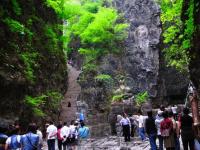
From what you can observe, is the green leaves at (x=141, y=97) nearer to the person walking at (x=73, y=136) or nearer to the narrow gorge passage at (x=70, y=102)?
the narrow gorge passage at (x=70, y=102)

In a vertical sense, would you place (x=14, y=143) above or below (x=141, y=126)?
below

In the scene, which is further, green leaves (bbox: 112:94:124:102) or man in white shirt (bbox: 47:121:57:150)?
green leaves (bbox: 112:94:124:102)

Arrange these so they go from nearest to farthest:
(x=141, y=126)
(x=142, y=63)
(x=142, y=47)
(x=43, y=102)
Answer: (x=141, y=126), (x=43, y=102), (x=142, y=63), (x=142, y=47)

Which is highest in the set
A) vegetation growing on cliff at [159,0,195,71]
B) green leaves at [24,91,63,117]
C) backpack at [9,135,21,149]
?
vegetation growing on cliff at [159,0,195,71]

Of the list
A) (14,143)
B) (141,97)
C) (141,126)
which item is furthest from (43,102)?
(14,143)

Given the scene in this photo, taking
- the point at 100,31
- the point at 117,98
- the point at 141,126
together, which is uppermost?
the point at 100,31

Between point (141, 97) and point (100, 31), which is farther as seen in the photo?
point (100, 31)

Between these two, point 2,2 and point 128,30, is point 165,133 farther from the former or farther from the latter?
point 128,30

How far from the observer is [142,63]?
4097 centimetres

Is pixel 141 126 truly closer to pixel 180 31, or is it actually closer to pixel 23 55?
pixel 23 55

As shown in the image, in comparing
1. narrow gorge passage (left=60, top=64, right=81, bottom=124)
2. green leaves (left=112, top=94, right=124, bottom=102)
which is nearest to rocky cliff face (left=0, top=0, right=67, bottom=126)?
narrow gorge passage (left=60, top=64, right=81, bottom=124)

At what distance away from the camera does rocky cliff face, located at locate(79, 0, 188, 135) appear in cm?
4006

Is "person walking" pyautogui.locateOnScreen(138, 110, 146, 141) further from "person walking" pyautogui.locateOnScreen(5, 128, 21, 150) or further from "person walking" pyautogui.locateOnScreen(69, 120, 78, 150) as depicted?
"person walking" pyautogui.locateOnScreen(5, 128, 21, 150)

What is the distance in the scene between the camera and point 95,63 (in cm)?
3962
